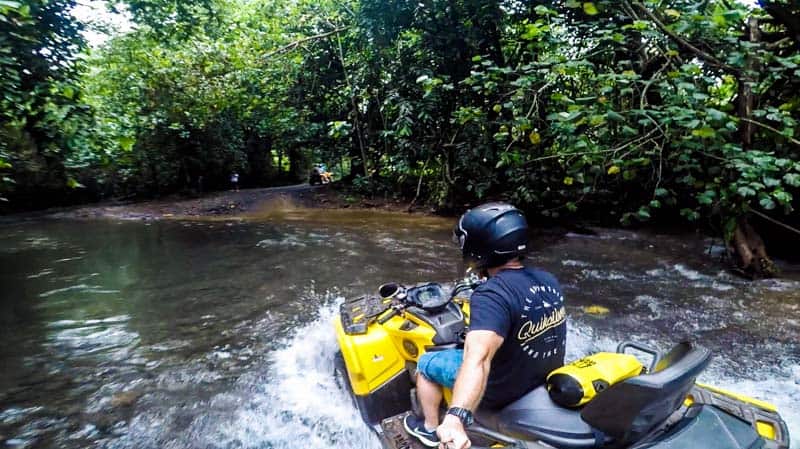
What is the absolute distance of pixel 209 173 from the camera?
64.4 ft

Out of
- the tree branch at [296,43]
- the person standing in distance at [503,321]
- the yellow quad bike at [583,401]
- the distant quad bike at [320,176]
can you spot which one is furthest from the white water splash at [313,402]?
the distant quad bike at [320,176]

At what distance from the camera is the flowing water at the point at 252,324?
125 inches

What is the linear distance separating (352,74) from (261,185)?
12.8 meters

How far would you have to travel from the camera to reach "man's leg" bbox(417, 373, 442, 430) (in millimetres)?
2309

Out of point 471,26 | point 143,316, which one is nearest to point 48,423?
point 143,316

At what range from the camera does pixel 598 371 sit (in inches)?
74.6

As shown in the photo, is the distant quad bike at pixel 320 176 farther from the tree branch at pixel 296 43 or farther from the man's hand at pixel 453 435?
the man's hand at pixel 453 435

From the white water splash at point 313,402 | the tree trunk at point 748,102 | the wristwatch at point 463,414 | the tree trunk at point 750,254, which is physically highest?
the tree trunk at point 748,102

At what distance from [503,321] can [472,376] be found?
0.79 feet

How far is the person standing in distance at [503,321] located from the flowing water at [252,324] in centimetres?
134

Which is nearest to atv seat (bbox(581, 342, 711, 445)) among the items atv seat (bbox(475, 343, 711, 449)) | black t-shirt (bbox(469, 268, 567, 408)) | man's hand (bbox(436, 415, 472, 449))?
atv seat (bbox(475, 343, 711, 449))

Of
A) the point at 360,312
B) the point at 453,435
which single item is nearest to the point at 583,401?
the point at 453,435

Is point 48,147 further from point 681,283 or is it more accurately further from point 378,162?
point 378,162

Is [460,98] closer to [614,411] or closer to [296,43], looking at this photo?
[296,43]
